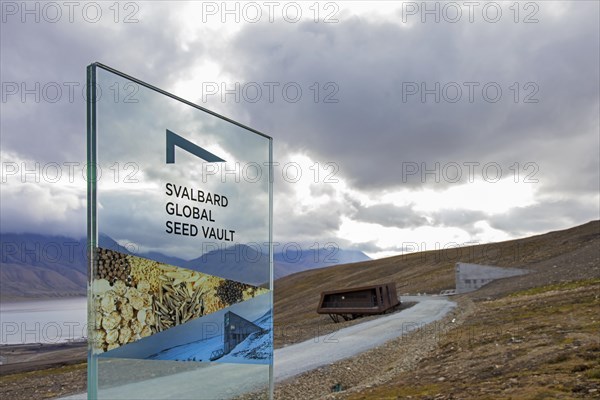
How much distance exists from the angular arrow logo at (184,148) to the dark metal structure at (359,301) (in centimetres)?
3063

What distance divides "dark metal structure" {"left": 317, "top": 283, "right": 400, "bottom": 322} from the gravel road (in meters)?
2.61

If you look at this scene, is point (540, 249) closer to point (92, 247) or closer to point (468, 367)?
point (468, 367)

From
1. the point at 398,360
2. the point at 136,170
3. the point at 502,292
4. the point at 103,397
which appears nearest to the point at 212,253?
the point at 136,170

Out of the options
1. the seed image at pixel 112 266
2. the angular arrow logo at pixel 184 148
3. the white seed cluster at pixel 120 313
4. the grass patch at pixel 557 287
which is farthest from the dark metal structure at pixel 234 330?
the grass patch at pixel 557 287

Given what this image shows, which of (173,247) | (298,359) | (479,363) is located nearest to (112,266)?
(173,247)

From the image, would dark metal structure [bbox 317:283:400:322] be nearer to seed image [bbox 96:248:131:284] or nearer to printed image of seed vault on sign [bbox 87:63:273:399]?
printed image of seed vault on sign [bbox 87:63:273:399]

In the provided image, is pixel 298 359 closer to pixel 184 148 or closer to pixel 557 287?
pixel 184 148

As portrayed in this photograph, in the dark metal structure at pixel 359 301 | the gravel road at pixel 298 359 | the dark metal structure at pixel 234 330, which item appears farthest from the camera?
the dark metal structure at pixel 359 301

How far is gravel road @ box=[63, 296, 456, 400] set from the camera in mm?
8711

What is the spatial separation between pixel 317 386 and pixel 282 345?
31.2 ft

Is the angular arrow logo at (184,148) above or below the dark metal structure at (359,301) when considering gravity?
above

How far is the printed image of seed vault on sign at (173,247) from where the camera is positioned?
7547mm

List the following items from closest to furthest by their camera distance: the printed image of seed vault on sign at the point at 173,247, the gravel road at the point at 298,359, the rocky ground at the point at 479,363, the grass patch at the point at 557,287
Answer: the printed image of seed vault on sign at the point at 173,247 → the gravel road at the point at 298,359 → the rocky ground at the point at 479,363 → the grass patch at the point at 557,287

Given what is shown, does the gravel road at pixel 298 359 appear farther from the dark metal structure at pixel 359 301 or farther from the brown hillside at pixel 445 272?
the brown hillside at pixel 445 272
